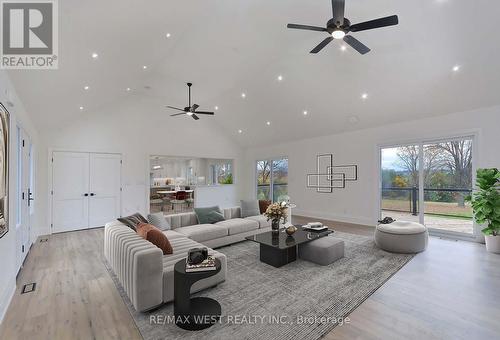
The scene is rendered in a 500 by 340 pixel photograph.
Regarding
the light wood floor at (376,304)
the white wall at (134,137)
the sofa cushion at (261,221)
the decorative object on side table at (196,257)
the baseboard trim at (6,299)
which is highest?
the white wall at (134,137)

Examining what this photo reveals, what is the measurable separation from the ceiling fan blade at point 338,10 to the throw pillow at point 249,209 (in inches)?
165

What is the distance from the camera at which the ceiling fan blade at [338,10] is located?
8.21 feet

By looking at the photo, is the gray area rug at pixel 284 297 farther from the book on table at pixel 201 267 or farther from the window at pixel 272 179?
the window at pixel 272 179

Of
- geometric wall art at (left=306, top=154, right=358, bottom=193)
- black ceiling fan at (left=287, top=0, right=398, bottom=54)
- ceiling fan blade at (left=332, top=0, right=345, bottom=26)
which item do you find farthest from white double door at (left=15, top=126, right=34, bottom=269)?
geometric wall art at (left=306, top=154, right=358, bottom=193)

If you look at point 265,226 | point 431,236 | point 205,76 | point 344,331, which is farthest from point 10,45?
point 431,236

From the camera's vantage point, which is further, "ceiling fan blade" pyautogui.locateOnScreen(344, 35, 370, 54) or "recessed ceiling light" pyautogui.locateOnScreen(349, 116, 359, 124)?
"recessed ceiling light" pyautogui.locateOnScreen(349, 116, 359, 124)

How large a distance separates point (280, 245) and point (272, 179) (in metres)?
6.09

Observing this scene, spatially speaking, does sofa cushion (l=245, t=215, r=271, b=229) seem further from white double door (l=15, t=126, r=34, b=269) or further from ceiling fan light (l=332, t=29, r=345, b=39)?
Result: white double door (l=15, t=126, r=34, b=269)

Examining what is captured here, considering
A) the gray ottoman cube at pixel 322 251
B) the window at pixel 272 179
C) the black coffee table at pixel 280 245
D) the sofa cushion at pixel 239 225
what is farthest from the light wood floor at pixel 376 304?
the window at pixel 272 179

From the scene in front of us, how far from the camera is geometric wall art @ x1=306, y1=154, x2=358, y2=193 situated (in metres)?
7.03

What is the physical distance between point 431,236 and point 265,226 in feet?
12.5

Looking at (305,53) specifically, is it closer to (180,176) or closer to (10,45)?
(10,45)

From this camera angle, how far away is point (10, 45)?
2408mm

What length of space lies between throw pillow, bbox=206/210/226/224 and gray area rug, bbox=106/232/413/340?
3.44ft
